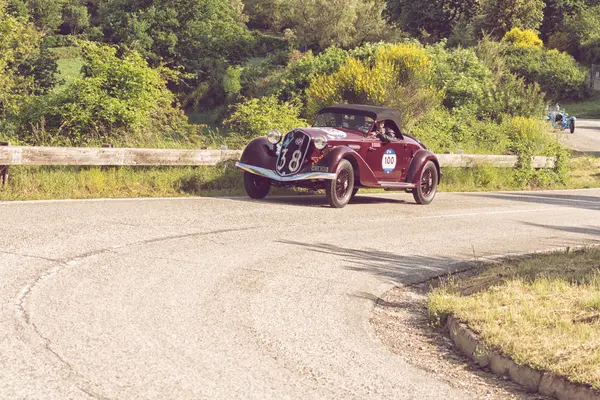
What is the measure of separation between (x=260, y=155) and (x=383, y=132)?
2.43 metres

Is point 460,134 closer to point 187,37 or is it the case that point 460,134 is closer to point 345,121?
point 345,121

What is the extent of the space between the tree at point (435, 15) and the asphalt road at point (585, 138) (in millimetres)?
27170

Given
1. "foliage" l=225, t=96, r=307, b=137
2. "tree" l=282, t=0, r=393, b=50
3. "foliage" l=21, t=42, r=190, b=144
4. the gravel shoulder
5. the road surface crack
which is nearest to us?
the road surface crack

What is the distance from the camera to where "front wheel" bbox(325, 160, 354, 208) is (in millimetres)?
15086

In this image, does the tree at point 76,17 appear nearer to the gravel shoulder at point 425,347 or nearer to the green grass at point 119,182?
the green grass at point 119,182

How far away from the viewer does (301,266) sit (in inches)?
388

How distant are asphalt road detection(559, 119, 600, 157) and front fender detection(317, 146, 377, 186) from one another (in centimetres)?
1958

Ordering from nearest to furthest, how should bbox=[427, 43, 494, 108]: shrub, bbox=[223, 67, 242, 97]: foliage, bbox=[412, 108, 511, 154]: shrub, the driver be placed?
the driver
bbox=[412, 108, 511, 154]: shrub
bbox=[427, 43, 494, 108]: shrub
bbox=[223, 67, 242, 97]: foliage

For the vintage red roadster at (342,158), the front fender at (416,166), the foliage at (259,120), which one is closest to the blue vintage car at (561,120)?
the foliage at (259,120)

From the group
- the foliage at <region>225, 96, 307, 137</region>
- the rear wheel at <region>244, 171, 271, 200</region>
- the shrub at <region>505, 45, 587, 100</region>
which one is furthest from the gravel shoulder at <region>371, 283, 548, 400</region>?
the shrub at <region>505, 45, 587, 100</region>

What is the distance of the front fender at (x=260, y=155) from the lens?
15648mm

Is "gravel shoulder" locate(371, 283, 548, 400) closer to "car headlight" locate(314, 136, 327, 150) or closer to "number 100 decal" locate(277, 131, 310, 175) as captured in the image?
"car headlight" locate(314, 136, 327, 150)

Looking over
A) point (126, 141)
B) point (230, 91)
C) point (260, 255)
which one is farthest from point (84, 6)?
point (260, 255)

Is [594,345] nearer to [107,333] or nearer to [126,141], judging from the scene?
[107,333]
